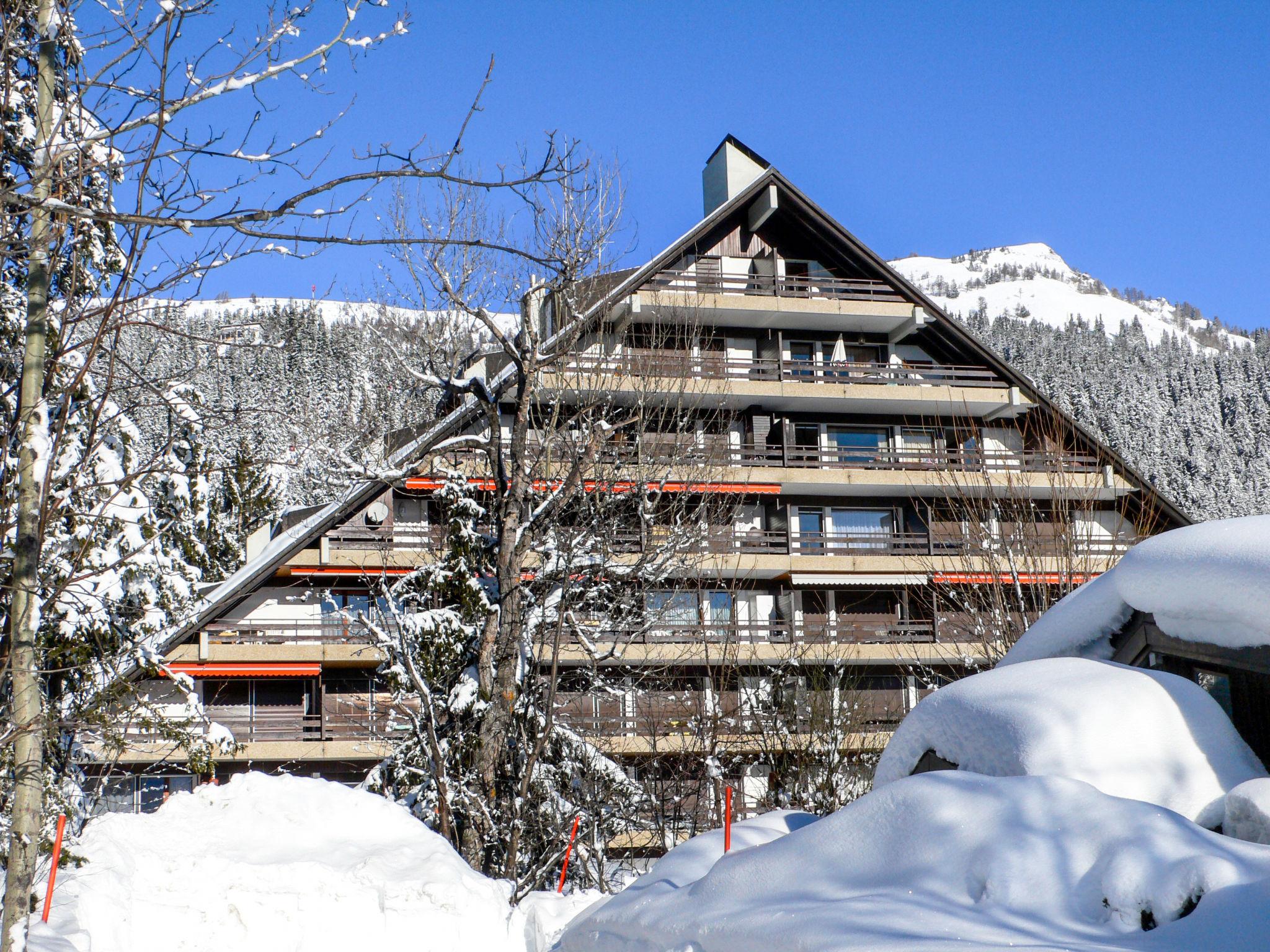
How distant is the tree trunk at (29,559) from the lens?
189 inches

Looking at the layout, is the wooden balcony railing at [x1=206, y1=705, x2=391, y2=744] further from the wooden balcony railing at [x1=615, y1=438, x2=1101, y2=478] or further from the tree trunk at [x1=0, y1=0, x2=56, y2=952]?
the tree trunk at [x1=0, y1=0, x2=56, y2=952]

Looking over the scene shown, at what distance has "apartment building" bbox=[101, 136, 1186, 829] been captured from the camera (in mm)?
21562

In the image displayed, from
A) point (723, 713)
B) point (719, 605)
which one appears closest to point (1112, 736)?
point (723, 713)

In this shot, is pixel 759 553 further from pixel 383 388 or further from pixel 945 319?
pixel 383 388

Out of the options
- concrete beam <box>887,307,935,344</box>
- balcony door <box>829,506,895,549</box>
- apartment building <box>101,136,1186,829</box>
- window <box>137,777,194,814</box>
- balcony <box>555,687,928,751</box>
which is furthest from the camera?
balcony door <box>829,506,895,549</box>

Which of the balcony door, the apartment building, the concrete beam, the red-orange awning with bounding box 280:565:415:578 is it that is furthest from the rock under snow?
the concrete beam

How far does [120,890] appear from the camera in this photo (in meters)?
9.80

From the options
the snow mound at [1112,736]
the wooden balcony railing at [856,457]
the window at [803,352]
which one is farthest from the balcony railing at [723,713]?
the snow mound at [1112,736]

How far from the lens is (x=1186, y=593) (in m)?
8.36

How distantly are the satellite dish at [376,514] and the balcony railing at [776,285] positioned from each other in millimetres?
8030

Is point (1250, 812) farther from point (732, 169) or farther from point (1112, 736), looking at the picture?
point (732, 169)

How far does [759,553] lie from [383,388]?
9.42m

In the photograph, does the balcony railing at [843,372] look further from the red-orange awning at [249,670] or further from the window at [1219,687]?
the window at [1219,687]

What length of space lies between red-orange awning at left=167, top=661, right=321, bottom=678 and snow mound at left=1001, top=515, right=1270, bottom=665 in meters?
18.8
